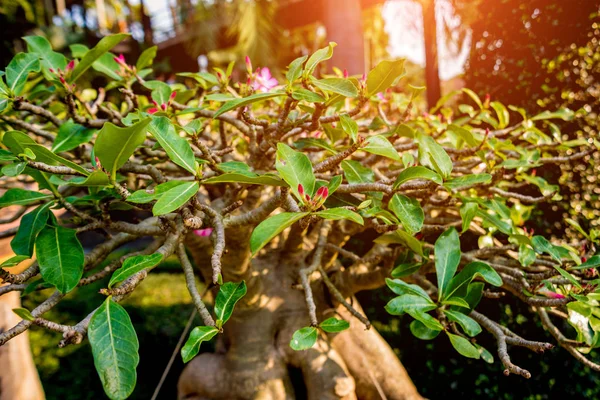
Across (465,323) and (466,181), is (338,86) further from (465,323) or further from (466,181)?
(465,323)

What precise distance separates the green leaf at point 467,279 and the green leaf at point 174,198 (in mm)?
731

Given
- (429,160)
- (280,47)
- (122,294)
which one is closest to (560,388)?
(429,160)

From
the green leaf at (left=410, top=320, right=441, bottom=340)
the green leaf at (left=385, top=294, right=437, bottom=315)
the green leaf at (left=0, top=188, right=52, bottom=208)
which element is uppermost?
the green leaf at (left=0, top=188, right=52, bottom=208)

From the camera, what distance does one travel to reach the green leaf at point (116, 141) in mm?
748

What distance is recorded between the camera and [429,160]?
115 centimetres

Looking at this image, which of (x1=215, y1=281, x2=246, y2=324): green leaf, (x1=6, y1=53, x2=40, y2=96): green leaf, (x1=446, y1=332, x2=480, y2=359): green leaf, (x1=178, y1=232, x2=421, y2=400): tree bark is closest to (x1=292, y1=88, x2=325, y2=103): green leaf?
(x1=215, y1=281, x2=246, y2=324): green leaf

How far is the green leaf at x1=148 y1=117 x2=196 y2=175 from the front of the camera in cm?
86

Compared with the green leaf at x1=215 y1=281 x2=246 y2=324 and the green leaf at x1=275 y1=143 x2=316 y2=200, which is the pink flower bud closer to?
the green leaf at x1=275 y1=143 x2=316 y2=200

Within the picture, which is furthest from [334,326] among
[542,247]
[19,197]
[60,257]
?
[19,197]

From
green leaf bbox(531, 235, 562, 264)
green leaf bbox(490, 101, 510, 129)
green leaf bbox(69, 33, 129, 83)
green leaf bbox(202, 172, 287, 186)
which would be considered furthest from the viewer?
green leaf bbox(490, 101, 510, 129)

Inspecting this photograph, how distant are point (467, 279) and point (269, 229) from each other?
652 millimetres

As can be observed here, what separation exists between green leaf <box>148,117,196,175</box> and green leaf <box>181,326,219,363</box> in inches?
13.3

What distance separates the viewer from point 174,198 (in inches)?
31.3

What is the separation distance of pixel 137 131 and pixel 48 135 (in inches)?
39.3
